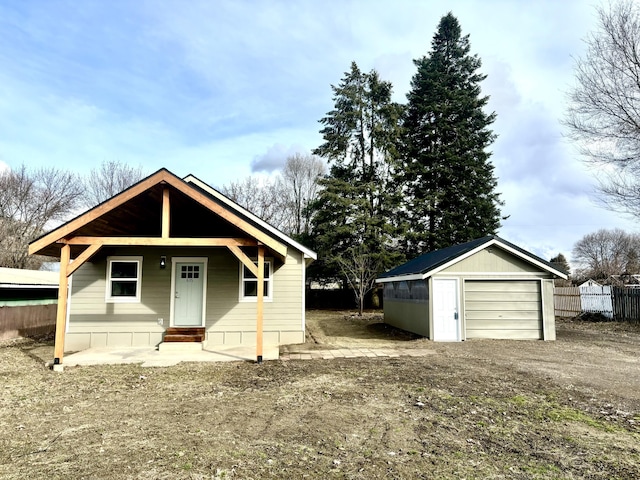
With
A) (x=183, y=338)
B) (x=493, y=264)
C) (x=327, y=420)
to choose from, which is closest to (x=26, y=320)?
(x=183, y=338)

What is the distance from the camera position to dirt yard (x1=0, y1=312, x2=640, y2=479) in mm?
3619

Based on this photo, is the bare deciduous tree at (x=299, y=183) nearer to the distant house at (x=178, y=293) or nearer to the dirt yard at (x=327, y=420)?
the distant house at (x=178, y=293)

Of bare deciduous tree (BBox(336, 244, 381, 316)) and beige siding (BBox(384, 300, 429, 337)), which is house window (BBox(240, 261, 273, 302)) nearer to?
beige siding (BBox(384, 300, 429, 337))

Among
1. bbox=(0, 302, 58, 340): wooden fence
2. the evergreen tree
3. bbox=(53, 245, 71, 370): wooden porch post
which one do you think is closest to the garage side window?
the evergreen tree

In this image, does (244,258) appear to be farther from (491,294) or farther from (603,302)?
(603,302)

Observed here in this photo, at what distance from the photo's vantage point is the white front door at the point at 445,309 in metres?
12.3

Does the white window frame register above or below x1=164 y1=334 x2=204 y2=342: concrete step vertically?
above

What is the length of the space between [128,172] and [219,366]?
2745 centimetres

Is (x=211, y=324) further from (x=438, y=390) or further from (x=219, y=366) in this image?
(x=438, y=390)

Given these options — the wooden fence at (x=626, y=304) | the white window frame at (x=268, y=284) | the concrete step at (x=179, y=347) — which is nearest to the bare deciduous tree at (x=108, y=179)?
the white window frame at (x=268, y=284)

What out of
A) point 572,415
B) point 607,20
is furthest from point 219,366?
point 607,20

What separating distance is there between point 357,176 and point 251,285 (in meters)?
17.3

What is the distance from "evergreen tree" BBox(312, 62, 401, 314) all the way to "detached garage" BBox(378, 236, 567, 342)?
39.4ft

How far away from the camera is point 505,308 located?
12.6m
